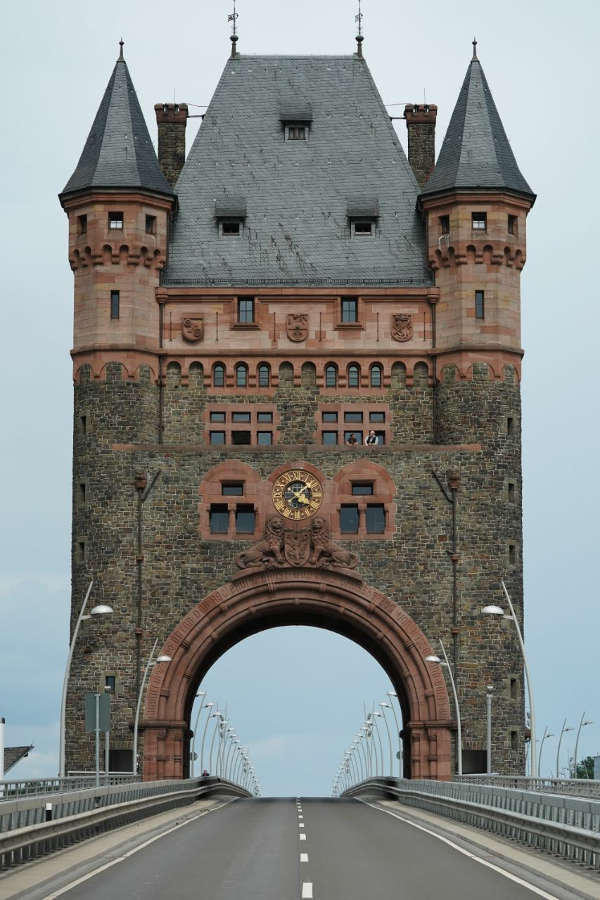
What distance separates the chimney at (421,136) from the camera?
88125 millimetres

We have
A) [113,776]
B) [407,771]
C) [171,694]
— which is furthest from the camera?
[407,771]

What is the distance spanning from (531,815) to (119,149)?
160 ft

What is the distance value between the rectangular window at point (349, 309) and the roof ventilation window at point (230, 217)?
22.1 ft

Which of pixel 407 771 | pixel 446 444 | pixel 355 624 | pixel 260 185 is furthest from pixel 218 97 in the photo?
pixel 407 771

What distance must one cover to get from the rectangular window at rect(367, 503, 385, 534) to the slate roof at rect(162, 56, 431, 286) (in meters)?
11.0

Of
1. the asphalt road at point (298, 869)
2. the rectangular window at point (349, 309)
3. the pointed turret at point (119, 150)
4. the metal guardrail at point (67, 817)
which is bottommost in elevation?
the asphalt road at point (298, 869)

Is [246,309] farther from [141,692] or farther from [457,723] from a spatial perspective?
[457,723]

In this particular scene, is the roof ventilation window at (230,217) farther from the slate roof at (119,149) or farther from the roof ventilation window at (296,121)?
the roof ventilation window at (296,121)

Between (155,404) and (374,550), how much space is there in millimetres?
12035

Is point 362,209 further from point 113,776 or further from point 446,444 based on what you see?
point 113,776

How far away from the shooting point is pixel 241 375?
8012 centimetres

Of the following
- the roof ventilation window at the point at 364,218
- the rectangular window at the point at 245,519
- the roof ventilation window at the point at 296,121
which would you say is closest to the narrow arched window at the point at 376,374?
the roof ventilation window at the point at 364,218

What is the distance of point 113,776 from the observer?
67750mm

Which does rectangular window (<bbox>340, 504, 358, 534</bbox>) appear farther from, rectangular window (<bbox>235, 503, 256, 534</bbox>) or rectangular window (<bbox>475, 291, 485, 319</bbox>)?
rectangular window (<bbox>475, 291, 485, 319</bbox>)
